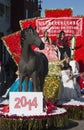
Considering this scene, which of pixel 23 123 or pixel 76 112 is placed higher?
pixel 23 123

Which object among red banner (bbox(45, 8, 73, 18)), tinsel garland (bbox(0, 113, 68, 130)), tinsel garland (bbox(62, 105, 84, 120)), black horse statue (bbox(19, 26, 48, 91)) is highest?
red banner (bbox(45, 8, 73, 18))

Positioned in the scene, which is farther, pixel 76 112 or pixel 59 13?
pixel 59 13

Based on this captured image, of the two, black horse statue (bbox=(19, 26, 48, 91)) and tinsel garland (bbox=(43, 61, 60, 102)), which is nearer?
black horse statue (bbox=(19, 26, 48, 91))

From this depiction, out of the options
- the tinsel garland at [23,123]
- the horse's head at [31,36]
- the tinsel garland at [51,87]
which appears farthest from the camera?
the tinsel garland at [51,87]

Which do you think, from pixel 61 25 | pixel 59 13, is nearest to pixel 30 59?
pixel 61 25

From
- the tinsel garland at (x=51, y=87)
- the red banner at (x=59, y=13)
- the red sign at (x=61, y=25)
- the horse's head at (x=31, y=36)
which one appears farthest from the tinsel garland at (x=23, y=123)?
the red banner at (x=59, y=13)

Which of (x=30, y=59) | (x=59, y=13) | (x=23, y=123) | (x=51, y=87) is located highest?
(x=59, y=13)

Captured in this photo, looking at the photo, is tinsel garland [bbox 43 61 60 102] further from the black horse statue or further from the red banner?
the red banner

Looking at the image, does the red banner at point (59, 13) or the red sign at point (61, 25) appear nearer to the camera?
the red sign at point (61, 25)

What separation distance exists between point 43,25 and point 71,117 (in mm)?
8695

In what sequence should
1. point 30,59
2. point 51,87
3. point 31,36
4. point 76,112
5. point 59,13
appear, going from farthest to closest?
point 59,13 → point 51,87 → point 76,112 → point 30,59 → point 31,36

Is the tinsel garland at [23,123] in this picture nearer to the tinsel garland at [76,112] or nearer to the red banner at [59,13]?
the tinsel garland at [76,112]

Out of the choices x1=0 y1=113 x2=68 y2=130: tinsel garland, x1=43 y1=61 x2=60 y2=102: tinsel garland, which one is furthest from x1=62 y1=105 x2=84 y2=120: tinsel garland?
x1=0 y1=113 x2=68 y2=130: tinsel garland

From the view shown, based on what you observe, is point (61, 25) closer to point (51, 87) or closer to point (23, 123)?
point (51, 87)
